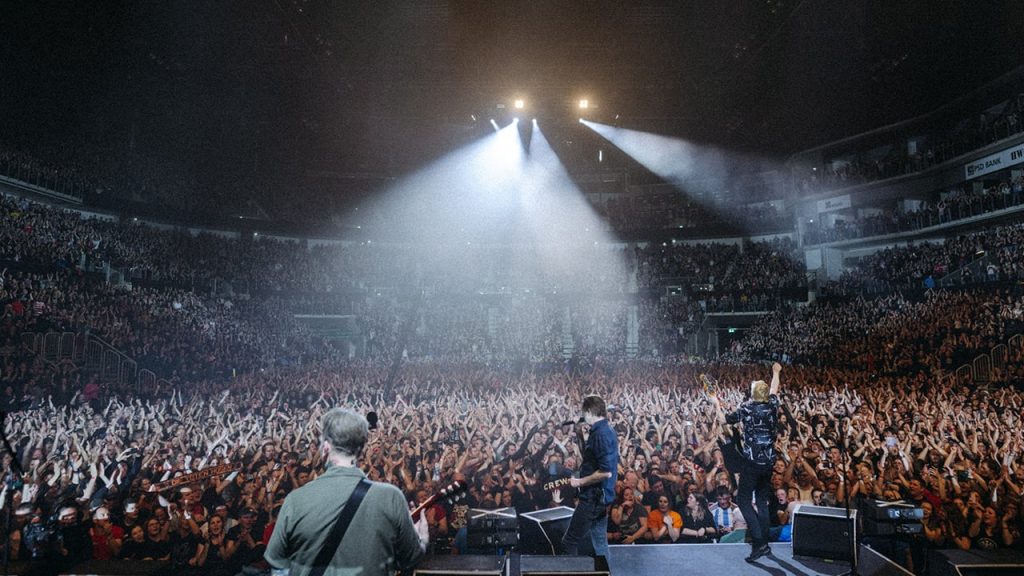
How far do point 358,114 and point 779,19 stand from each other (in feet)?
53.2

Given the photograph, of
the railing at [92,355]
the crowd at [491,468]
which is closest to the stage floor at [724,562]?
the crowd at [491,468]

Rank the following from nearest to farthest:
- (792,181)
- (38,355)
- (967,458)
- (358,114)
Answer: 1. (967,458)
2. (38,355)
3. (358,114)
4. (792,181)

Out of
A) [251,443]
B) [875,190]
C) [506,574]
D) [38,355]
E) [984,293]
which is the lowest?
[506,574]

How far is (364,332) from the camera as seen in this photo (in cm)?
2762

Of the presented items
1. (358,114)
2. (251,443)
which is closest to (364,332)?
(358,114)

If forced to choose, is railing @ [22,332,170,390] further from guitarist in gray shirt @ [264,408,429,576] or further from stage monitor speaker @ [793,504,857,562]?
stage monitor speaker @ [793,504,857,562]

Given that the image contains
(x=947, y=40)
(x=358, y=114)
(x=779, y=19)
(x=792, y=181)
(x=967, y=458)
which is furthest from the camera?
(x=792, y=181)

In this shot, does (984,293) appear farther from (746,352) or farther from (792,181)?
(792,181)

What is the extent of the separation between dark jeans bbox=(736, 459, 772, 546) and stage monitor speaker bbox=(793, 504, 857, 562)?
27cm

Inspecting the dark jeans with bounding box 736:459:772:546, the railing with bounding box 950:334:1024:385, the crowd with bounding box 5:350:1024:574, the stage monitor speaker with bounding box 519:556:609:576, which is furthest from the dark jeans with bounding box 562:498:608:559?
the railing with bounding box 950:334:1024:385

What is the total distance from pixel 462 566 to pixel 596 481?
1.23 meters

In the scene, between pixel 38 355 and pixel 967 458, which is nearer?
pixel 967 458

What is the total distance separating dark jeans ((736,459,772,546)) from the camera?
500 centimetres

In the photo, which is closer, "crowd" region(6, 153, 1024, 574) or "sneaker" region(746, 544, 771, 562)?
"sneaker" region(746, 544, 771, 562)
